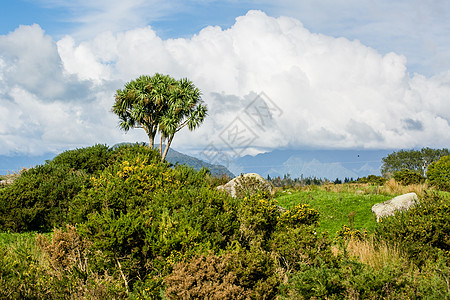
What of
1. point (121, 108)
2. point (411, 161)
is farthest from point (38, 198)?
point (411, 161)

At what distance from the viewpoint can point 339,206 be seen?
17266 millimetres

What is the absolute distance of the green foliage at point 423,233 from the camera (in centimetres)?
782

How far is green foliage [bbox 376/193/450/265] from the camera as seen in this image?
7818 mm

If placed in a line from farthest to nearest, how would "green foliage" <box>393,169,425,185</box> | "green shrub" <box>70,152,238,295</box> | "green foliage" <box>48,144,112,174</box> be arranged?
"green foliage" <box>393,169,425,185</box>, "green foliage" <box>48,144,112,174</box>, "green shrub" <box>70,152,238,295</box>

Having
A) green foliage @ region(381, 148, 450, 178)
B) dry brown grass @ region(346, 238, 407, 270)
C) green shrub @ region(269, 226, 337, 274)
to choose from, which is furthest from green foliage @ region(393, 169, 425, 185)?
green foliage @ region(381, 148, 450, 178)

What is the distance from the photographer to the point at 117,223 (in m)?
5.86

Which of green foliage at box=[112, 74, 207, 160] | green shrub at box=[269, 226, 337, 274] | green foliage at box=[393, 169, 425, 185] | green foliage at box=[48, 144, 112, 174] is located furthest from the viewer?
green foliage at box=[112, 74, 207, 160]

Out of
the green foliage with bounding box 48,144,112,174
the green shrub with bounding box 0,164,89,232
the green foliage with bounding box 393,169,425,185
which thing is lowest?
the green shrub with bounding box 0,164,89,232

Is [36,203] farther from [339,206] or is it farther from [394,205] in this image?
[394,205]

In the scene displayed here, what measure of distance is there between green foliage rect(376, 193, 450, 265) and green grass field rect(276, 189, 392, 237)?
5009 millimetres

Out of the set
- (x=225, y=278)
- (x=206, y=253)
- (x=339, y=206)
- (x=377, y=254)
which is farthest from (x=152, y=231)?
(x=339, y=206)

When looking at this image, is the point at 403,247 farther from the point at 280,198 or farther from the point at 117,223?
the point at 280,198

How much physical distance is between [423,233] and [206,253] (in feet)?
17.3

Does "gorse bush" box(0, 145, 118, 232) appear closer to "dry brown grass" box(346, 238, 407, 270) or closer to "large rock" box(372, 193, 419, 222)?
"dry brown grass" box(346, 238, 407, 270)
